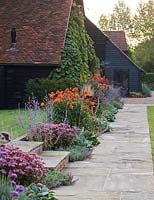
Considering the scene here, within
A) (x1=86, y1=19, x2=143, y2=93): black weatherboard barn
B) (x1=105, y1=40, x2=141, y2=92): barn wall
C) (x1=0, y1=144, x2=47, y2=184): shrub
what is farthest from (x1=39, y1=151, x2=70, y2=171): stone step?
(x1=105, y1=40, x2=141, y2=92): barn wall

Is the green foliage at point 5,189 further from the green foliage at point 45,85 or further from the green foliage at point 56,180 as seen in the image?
the green foliage at point 45,85

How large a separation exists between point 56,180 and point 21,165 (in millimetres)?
884

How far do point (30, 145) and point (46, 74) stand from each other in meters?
15.7

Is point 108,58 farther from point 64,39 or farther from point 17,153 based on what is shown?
point 17,153

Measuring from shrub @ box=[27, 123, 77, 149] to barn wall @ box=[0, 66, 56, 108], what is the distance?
47.0ft

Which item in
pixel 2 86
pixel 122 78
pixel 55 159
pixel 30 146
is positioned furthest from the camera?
pixel 122 78

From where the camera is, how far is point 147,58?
55.6 meters

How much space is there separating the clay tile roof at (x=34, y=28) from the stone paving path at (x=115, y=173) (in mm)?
11996

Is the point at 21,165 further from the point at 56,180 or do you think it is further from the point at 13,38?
the point at 13,38

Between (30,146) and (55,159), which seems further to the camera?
(30,146)

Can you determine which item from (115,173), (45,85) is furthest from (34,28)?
(115,173)

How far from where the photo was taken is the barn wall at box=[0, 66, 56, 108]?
25141 mm

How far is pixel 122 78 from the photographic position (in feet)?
135

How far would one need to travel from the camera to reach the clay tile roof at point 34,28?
2472 cm
